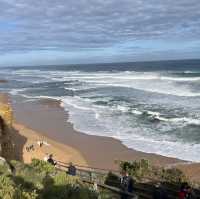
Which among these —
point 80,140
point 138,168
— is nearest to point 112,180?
point 138,168

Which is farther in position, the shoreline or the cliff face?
the shoreline

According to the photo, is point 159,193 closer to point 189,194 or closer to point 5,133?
point 189,194

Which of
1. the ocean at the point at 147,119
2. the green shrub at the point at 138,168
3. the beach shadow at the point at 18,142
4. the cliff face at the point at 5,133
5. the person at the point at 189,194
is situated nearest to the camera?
the person at the point at 189,194

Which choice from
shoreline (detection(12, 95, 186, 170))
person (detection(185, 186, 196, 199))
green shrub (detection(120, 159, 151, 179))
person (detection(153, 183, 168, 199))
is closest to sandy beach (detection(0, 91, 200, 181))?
shoreline (detection(12, 95, 186, 170))

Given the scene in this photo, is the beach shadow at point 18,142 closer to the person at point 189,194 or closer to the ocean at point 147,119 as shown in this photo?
the ocean at point 147,119

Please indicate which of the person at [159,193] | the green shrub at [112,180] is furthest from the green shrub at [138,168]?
the person at [159,193]

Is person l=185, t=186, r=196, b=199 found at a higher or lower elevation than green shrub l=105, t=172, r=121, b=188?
higher

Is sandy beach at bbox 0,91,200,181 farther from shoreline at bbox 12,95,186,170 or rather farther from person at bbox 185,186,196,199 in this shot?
person at bbox 185,186,196,199

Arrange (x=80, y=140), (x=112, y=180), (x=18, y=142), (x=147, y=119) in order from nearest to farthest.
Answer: (x=112, y=180)
(x=18, y=142)
(x=80, y=140)
(x=147, y=119)

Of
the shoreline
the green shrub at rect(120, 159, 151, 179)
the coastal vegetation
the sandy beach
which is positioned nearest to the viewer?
the coastal vegetation

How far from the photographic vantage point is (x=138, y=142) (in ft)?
88.1

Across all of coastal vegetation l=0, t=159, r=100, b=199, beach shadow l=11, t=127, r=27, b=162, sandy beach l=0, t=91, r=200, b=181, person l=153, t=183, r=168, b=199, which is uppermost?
coastal vegetation l=0, t=159, r=100, b=199

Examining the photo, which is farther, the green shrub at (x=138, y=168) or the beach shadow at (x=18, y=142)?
the beach shadow at (x=18, y=142)

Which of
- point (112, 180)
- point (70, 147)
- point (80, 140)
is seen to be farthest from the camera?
point (80, 140)
